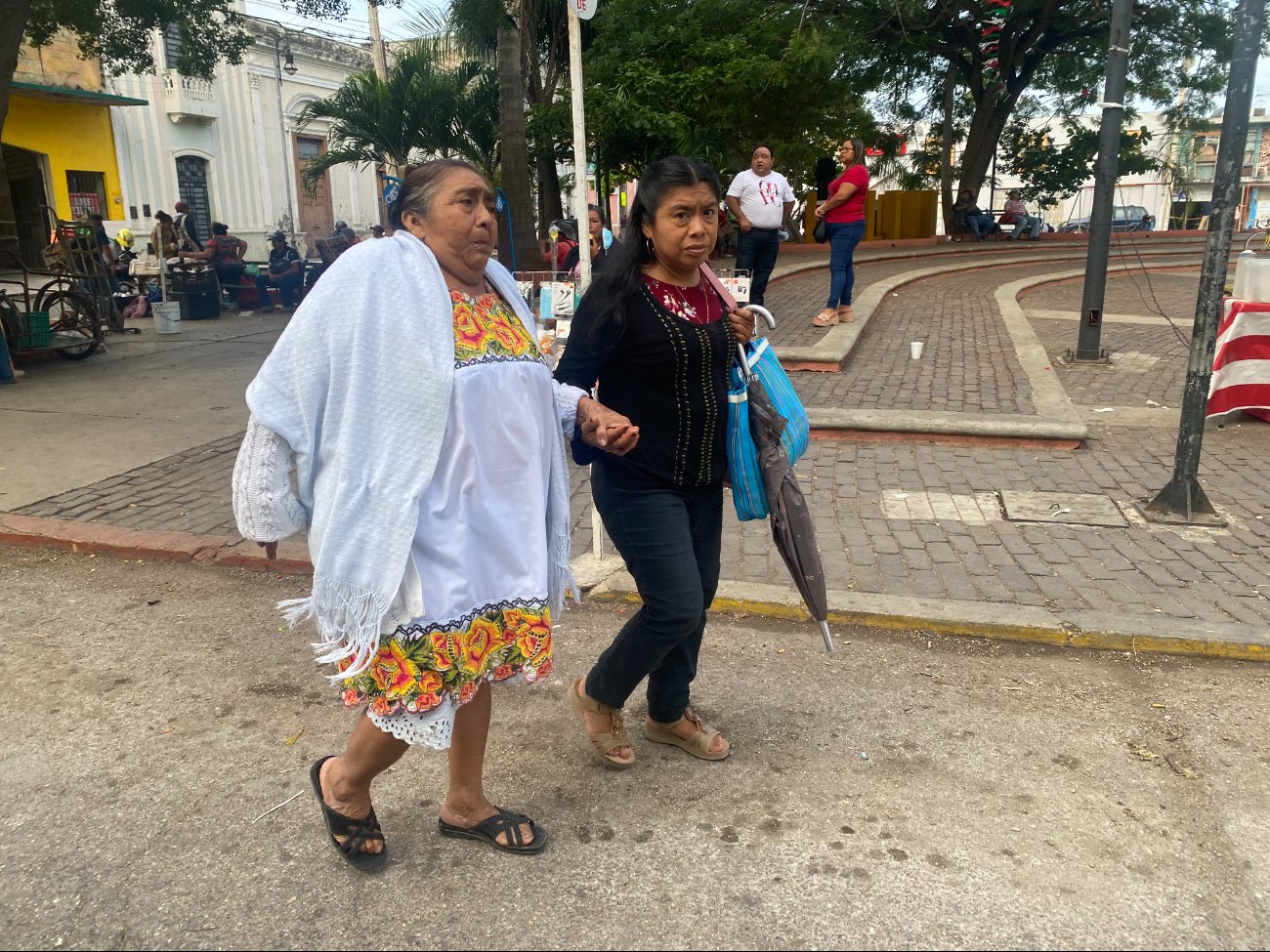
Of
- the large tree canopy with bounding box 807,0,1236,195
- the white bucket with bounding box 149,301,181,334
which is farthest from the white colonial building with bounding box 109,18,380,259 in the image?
the large tree canopy with bounding box 807,0,1236,195

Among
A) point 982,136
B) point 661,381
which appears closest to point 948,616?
point 661,381

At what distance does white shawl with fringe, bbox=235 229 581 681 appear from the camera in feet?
7.34

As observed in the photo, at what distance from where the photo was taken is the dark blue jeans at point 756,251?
9.63 m

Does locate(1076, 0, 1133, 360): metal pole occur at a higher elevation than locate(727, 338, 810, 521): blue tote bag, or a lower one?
higher

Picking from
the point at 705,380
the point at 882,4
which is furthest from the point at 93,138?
the point at 705,380

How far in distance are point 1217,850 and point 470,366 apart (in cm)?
243

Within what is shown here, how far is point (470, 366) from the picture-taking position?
2340mm

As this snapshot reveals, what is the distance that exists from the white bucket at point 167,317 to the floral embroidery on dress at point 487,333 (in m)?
12.8

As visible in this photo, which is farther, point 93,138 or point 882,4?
point 93,138

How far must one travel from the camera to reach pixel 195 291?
15.5 metres

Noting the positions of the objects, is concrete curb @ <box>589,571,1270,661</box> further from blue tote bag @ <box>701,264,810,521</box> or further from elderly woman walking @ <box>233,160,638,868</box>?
elderly woman walking @ <box>233,160,638,868</box>

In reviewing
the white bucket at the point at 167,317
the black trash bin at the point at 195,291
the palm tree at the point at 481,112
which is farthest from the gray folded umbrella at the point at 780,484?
the palm tree at the point at 481,112

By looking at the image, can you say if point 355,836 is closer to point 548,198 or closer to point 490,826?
point 490,826

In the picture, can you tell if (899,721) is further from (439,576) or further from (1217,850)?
(439,576)
